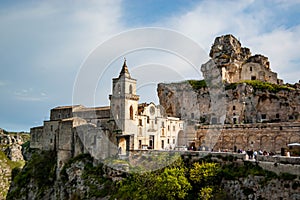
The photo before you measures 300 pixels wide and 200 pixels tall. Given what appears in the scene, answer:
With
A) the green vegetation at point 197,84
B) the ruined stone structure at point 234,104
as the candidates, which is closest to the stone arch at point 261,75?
the ruined stone structure at point 234,104

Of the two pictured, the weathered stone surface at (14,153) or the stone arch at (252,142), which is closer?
the stone arch at (252,142)

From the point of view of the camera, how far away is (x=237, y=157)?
3155cm

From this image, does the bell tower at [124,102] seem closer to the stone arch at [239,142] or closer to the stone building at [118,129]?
the stone building at [118,129]

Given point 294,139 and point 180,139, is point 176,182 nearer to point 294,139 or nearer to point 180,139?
point 294,139

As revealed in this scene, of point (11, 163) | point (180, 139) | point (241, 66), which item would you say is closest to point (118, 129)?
point (180, 139)

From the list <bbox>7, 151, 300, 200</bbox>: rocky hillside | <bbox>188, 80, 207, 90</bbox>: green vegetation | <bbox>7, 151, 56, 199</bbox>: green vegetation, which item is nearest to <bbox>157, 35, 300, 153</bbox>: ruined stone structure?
<bbox>188, 80, 207, 90</bbox>: green vegetation

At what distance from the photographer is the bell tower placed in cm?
4184

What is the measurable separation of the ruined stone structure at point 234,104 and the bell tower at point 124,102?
11224 mm

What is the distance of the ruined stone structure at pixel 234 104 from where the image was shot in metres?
43.1

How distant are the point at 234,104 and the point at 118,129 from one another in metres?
19.2

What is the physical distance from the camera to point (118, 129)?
1641 inches

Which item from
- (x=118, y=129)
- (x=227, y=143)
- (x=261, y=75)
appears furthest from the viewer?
(x=261, y=75)

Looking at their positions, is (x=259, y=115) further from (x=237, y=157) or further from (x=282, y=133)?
(x=237, y=157)

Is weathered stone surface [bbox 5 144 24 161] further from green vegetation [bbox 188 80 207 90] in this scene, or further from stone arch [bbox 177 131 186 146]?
green vegetation [bbox 188 80 207 90]
